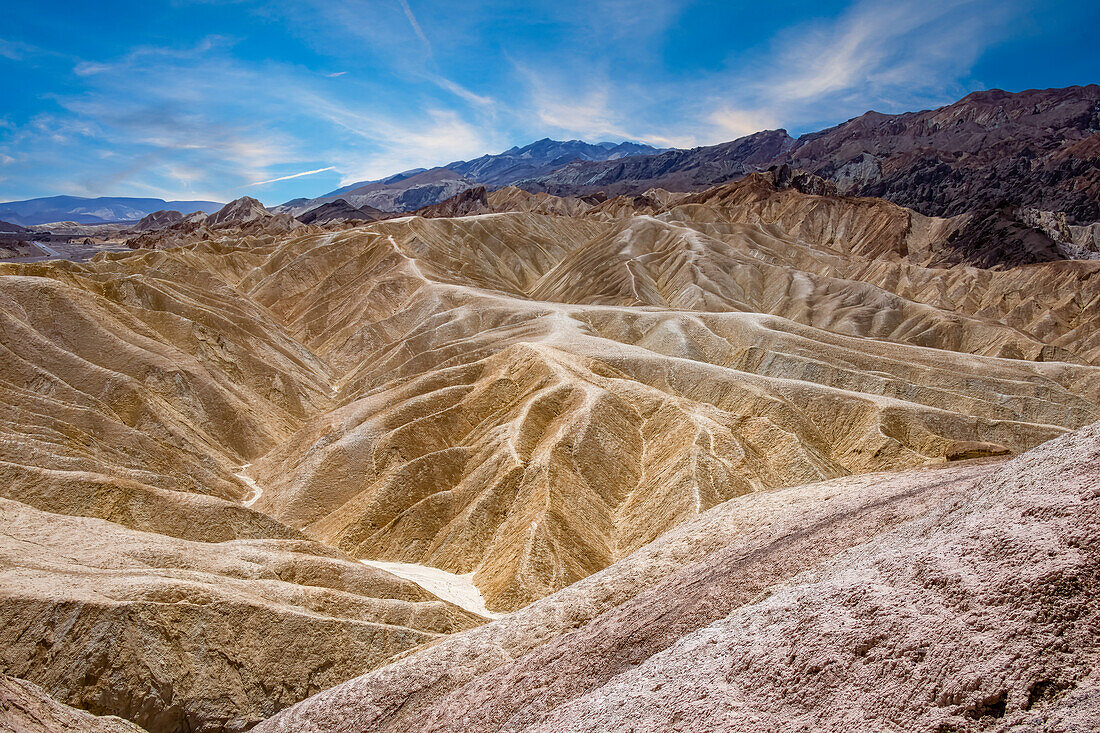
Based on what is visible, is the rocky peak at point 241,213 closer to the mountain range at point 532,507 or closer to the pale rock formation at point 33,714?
the mountain range at point 532,507

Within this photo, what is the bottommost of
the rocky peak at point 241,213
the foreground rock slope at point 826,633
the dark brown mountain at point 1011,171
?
the foreground rock slope at point 826,633

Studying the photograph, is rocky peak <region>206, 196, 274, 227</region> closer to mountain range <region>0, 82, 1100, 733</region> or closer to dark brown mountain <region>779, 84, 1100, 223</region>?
mountain range <region>0, 82, 1100, 733</region>

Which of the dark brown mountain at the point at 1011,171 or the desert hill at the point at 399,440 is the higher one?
the dark brown mountain at the point at 1011,171

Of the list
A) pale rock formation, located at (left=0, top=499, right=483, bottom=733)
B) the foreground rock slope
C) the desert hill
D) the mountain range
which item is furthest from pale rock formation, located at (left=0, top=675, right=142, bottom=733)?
the foreground rock slope

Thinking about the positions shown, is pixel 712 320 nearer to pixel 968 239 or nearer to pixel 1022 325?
pixel 1022 325

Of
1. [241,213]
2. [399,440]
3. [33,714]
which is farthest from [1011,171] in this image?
[241,213]

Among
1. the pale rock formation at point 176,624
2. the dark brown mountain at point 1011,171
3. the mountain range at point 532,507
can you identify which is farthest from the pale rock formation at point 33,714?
the dark brown mountain at point 1011,171

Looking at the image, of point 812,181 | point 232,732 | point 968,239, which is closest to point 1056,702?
point 232,732

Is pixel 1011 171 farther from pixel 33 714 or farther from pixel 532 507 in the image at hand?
pixel 33 714

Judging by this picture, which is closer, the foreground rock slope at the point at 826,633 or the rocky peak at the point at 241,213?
the foreground rock slope at the point at 826,633
